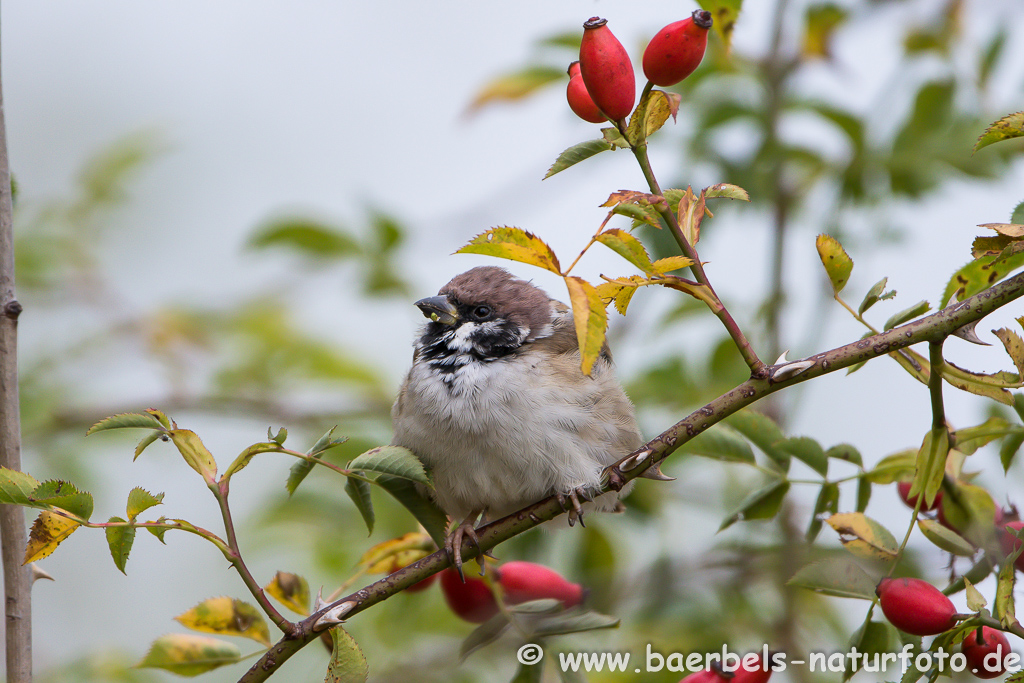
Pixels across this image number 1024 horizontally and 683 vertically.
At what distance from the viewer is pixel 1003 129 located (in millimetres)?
1367

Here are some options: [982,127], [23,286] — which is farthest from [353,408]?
[982,127]

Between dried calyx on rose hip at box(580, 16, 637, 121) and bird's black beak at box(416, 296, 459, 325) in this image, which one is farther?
bird's black beak at box(416, 296, 459, 325)

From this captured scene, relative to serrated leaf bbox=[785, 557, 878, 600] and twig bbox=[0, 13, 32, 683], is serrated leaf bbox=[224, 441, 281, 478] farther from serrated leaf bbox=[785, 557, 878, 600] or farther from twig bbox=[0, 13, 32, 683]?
serrated leaf bbox=[785, 557, 878, 600]

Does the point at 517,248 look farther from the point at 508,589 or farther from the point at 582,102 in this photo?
the point at 508,589

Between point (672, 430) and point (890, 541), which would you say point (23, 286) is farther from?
point (890, 541)

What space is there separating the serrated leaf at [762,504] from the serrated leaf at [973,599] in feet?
1.41

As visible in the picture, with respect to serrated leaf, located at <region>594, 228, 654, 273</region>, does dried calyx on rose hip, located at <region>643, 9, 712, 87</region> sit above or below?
above

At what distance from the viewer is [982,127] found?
2596 millimetres

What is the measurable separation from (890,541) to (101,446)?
8.63 feet

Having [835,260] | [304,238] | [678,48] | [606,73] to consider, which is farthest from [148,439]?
[304,238]

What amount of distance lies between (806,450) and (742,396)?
1.68 ft

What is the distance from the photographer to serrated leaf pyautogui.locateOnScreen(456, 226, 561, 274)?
4.19ft

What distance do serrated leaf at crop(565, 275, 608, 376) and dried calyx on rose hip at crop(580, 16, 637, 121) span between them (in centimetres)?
27

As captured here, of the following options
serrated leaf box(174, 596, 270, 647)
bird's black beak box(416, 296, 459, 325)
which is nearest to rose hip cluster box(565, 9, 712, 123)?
serrated leaf box(174, 596, 270, 647)
